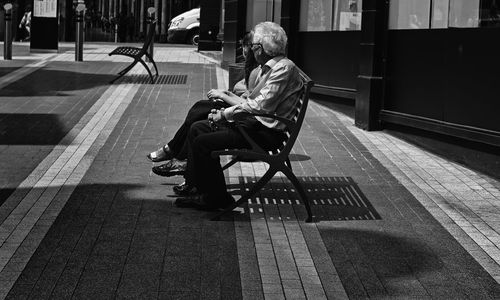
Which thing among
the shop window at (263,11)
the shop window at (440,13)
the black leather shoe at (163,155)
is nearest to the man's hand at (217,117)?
the black leather shoe at (163,155)

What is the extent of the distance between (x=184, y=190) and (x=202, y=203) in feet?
1.43

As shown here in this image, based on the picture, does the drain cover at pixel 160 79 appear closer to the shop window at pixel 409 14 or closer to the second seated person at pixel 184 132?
the shop window at pixel 409 14

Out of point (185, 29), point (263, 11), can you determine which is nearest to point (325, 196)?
point (263, 11)

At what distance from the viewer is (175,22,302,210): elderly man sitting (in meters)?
7.16

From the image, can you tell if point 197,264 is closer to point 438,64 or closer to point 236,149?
point 236,149

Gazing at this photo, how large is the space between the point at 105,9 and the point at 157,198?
88754mm

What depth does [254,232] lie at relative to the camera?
675cm

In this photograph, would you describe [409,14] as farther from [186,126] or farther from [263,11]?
[263,11]

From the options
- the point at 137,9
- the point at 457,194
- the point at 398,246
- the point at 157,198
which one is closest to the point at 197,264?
the point at 398,246

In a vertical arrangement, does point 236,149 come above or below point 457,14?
below

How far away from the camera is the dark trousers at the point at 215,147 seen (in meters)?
7.22

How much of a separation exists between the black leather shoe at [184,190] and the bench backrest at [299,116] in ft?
2.62

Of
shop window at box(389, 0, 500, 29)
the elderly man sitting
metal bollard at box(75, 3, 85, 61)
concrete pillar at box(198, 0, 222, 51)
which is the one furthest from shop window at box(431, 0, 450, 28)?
concrete pillar at box(198, 0, 222, 51)

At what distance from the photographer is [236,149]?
7.28 meters
